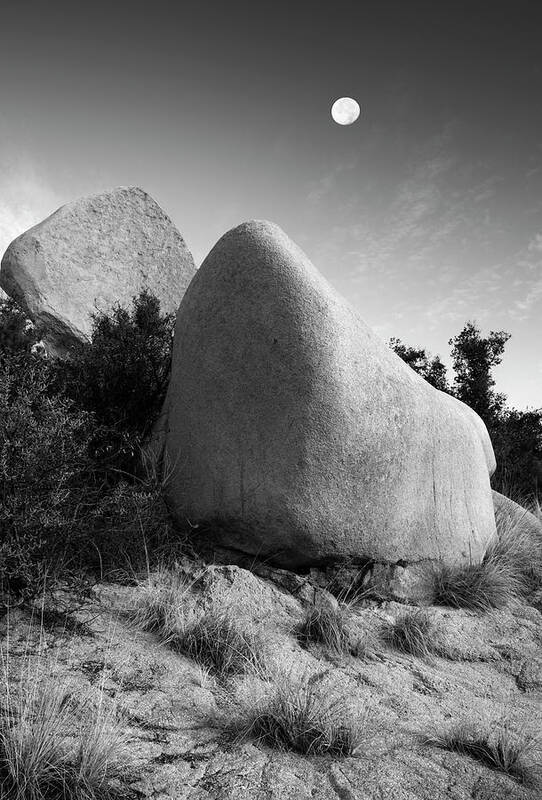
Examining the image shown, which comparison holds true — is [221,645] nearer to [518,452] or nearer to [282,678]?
[282,678]

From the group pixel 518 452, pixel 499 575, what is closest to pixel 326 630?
pixel 499 575

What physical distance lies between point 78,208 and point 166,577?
6041 mm

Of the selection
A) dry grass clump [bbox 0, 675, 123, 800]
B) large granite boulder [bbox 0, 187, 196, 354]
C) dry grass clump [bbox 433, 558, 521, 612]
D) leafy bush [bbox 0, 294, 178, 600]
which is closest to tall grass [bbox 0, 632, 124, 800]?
dry grass clump [bbox 0, 675, 123, 800]

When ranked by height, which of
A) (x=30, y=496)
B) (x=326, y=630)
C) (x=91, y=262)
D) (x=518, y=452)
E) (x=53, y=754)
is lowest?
(x=53, y=754)

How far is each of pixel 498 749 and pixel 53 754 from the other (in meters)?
2.12

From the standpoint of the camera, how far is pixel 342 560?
457cm

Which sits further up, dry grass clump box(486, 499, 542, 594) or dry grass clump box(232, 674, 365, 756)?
dry grass clump box(486, 499, 542, 594)

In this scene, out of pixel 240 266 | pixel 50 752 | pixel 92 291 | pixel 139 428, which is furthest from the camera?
pixel 92 291

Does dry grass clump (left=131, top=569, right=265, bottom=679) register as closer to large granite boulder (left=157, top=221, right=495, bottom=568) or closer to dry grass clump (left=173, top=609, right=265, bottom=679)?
dry grass clump (left=173, top=609, right=265, bottom=679)

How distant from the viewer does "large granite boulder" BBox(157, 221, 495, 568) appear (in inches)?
171

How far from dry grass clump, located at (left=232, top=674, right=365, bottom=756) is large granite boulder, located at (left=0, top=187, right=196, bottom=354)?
5543mm

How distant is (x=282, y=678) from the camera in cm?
309

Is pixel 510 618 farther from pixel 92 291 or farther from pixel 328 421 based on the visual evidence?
pixel 92 291

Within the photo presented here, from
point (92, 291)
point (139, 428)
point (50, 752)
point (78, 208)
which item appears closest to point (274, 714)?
point (50, 752)
